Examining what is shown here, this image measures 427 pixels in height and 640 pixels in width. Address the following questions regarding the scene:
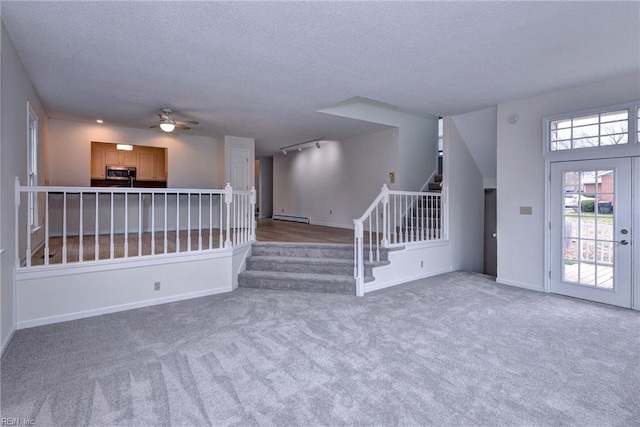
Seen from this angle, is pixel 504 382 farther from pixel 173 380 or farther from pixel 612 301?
pixel 612 301

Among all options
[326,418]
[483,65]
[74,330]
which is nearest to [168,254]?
[74,330]

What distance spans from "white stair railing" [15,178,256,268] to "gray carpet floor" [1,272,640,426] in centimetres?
93

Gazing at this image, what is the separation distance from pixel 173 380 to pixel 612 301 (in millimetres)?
5007

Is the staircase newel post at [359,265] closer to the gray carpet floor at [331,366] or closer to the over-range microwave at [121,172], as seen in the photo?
the gray carpet floor at [331,366]

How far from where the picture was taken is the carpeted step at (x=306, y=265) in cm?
484

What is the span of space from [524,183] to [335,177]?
14.9 feet

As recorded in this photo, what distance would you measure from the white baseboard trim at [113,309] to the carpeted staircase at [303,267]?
1.83ft

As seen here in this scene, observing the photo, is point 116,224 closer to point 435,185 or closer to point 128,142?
point 128,142

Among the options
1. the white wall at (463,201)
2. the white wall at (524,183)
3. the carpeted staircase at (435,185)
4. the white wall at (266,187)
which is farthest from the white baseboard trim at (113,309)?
the white wall at (266,187)

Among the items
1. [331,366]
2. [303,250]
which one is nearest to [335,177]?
[303,250]

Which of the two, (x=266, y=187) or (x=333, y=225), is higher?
(x=266, y=187)

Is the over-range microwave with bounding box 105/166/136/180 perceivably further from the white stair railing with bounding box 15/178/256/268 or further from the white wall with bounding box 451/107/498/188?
the white wall with bounding box 451/107/498/188

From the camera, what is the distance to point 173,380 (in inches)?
90.0

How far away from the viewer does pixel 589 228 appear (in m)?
4.23
